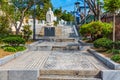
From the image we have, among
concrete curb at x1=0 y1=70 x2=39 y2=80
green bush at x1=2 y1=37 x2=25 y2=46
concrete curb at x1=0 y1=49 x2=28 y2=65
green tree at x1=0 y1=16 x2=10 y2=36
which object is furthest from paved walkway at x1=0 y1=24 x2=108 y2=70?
green tree at x1=0 y1=16 x2=10 y2=36

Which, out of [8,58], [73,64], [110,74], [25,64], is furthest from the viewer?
[8,58]

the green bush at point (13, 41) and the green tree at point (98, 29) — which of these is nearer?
the green bush at point (13, 41)

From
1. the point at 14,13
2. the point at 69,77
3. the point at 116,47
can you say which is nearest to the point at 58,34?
the point at 14,13

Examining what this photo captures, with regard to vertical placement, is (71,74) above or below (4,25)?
below

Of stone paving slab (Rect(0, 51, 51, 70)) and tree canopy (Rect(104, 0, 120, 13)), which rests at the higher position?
tree canopy (Rect(104, 0, 120, 13))

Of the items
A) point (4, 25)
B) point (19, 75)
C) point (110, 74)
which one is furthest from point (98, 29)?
point (4, 25)

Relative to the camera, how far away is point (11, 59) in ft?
42.4

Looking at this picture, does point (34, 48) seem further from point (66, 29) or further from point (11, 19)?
point (66, 29)

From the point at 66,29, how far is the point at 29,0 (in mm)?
13596

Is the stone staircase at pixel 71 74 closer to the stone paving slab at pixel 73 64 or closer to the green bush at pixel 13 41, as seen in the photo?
the stone paving slab at pixel 73 64

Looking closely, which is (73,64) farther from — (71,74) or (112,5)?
(112,5)

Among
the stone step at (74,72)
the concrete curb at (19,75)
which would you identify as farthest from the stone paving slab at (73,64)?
the concrete curb at (19,75)

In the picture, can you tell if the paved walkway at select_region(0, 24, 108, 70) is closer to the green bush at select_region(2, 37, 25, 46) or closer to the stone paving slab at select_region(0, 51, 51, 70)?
the stone paving slab at select_region(0, 51, 51, 70)

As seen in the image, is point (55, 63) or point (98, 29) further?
point (98, 29)
